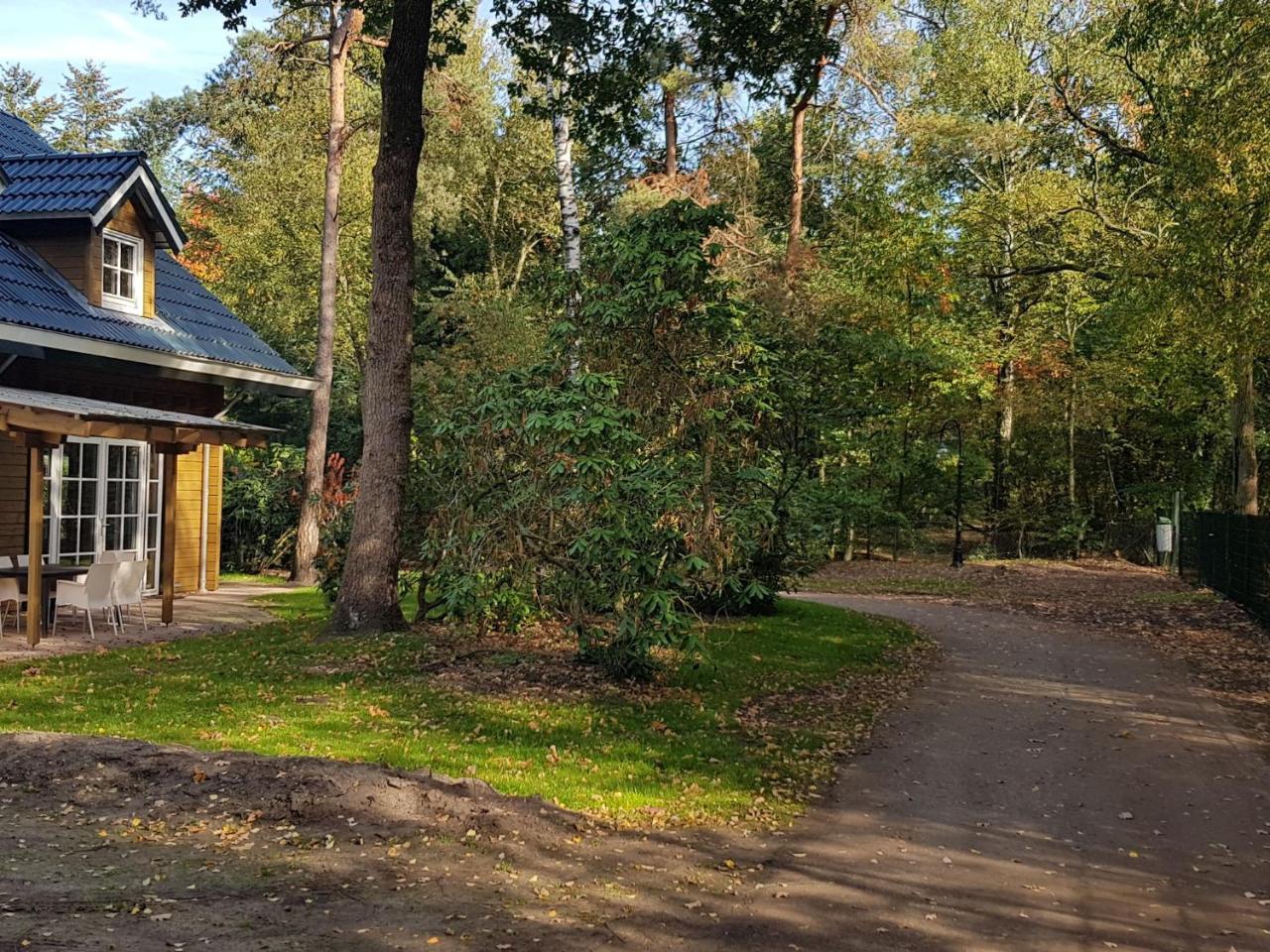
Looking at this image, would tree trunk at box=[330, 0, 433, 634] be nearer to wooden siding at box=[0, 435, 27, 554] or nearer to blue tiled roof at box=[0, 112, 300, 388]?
Answer: blue tiled roof at box=[0, 112, 300, 388]

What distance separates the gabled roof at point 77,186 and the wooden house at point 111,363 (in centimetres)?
3

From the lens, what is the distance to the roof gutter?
1362 cm

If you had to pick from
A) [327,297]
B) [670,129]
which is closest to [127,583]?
[327,297]

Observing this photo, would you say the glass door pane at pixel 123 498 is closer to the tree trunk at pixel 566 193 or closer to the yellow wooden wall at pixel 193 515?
the yellow wooden wall at pixel 193 515

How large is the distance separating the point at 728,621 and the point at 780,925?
1000cm

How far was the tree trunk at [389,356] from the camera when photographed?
12133 millimetres

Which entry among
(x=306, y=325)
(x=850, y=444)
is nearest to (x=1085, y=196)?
(x=850, y=444)

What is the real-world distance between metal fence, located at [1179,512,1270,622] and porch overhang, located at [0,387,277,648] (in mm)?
14579

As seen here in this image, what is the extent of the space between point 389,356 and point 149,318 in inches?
257

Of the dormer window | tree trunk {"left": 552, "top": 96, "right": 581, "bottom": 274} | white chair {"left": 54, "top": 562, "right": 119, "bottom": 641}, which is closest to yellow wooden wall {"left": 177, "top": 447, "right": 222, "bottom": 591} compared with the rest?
the dormer window

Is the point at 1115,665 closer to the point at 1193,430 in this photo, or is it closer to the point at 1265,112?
the point at 1265,112

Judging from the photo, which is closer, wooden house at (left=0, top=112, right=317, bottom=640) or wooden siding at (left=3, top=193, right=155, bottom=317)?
wooden house at (left=0, top=112, right=317, bottom=640)

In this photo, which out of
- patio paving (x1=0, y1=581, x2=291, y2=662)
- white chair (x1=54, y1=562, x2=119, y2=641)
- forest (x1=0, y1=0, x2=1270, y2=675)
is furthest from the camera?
white chair (x1=54, y1=562, x2=119, y2=641)

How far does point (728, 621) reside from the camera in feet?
48.9
